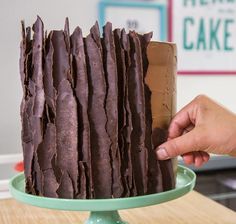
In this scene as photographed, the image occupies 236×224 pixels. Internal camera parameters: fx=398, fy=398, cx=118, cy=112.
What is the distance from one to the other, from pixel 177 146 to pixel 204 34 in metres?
1.00

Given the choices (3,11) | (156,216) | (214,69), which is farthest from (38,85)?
(214,69)

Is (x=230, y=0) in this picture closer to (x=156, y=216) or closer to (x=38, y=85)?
(x=156, y=216)

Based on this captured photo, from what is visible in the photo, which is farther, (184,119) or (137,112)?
(184,119)

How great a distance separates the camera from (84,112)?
0.46m

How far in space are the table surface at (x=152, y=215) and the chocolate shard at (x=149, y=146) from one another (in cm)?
30

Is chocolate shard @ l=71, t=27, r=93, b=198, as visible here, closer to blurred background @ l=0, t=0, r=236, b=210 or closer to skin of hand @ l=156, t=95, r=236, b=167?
skin of hand @ l=156, t=95, r=236, b=167

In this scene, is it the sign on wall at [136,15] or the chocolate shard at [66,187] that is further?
the sign on wall at [136,15]

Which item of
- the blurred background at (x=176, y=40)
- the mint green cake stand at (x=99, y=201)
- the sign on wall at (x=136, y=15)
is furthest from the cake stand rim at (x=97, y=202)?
the sign on wall at (x=136, y=15)

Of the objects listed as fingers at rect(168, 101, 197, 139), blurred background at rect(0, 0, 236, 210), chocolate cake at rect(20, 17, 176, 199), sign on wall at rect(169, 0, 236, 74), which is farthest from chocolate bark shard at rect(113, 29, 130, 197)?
sign on wall at rect(169, 0, 236, 74)

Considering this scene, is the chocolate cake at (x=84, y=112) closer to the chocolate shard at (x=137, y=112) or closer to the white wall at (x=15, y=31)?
the chocolate shard at (x=137, y=112)

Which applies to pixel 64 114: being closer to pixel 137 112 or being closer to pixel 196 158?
pixel 137 112

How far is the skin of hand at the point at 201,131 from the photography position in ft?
1.71

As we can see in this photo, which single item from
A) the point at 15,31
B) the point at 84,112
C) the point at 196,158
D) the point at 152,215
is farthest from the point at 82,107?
the point at 15,31

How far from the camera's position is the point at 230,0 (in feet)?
4.82
